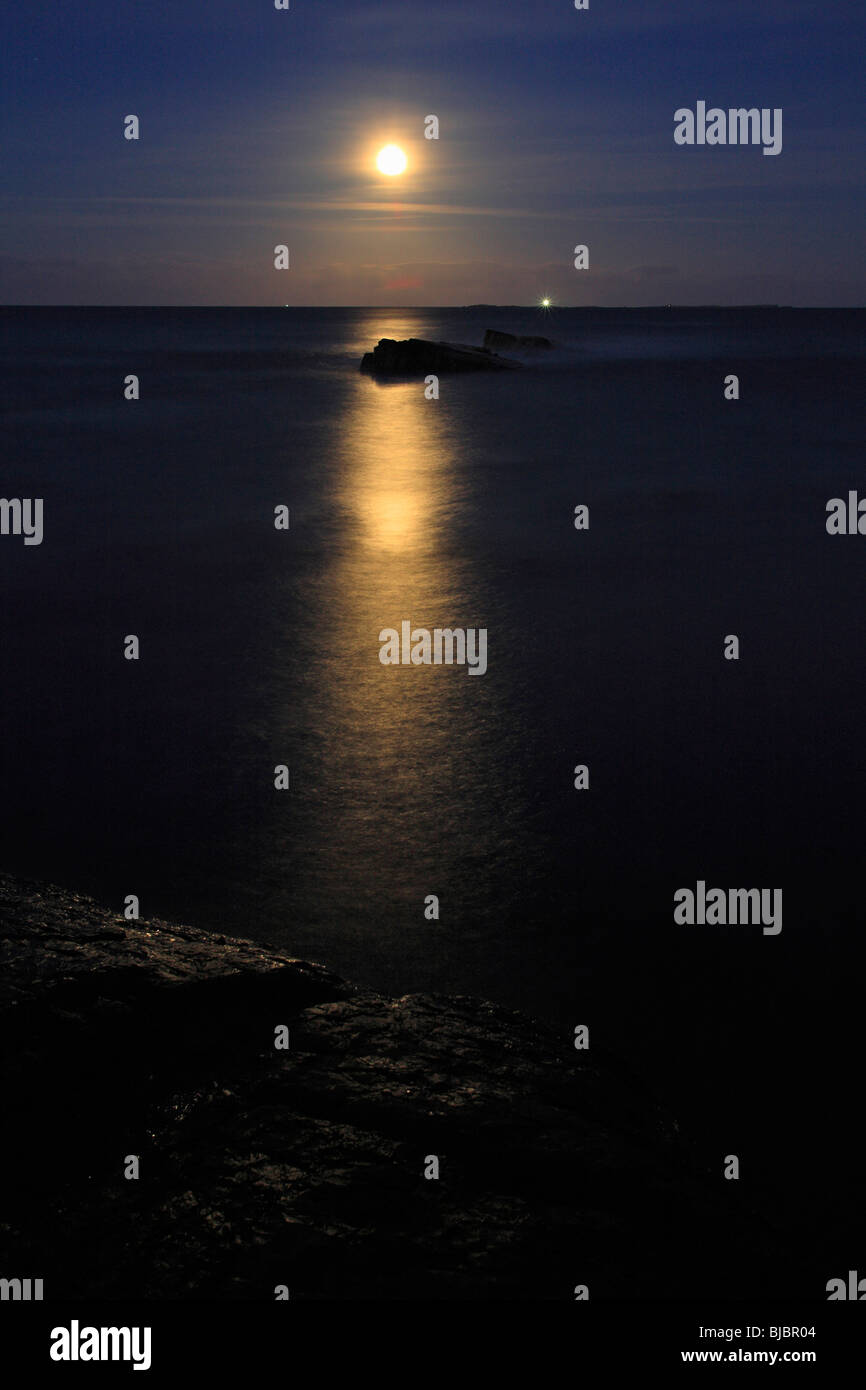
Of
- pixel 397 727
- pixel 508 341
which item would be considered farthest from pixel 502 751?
pixel 508 341

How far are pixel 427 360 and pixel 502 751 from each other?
56292 millimetres

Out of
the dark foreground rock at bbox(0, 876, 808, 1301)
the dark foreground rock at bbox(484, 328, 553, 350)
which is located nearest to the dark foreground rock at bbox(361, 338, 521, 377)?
the dark foreground rock at bbox(484, 328, 553, 350)

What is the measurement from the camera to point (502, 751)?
978 centimetres

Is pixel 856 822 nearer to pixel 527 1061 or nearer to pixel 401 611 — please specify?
pixel 527 1061

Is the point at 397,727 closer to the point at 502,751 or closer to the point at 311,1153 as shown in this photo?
the point at 502,751

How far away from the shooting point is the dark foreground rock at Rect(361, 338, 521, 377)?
201 feet

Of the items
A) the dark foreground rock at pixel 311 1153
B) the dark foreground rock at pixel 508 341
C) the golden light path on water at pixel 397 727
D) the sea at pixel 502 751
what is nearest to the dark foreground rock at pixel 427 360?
the dark foreground rock at pixel 508 341

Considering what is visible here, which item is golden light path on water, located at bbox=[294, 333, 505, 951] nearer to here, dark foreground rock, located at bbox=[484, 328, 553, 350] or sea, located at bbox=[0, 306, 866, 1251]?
sea, located at bbox=[0, 306, 866, 1251]

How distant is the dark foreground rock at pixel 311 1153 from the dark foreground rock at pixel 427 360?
5946 cm

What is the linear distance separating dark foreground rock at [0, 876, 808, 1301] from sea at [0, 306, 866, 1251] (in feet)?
3.99

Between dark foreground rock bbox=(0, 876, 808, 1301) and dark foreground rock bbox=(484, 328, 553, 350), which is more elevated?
dark foreground rock bbox=(484, 328, 553, 350)

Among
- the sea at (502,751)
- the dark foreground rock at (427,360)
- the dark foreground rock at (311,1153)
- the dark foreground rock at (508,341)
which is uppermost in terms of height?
the dark foreground rock at (508,341)

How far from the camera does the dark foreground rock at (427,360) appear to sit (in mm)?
61250

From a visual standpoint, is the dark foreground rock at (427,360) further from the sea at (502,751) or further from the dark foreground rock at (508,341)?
the sea at (502,751)
